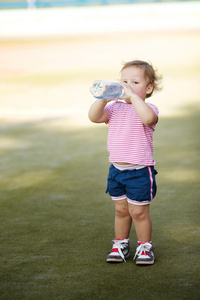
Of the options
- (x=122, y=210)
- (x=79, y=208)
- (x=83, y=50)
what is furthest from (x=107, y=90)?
(x=83, y=50)

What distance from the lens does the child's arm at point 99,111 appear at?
92.6 inches

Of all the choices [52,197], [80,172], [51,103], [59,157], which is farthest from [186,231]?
[51,103]

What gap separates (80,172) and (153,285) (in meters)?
2.12

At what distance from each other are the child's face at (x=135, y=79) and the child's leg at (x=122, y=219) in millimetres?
546

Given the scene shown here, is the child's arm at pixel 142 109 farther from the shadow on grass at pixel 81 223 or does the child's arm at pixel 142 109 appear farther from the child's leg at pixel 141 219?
the shadow on grass at pixel 81 223

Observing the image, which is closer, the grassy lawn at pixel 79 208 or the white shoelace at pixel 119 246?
the grassy lawn at pixel 79 208

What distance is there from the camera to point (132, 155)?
236 cm

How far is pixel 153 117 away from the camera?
2.30m

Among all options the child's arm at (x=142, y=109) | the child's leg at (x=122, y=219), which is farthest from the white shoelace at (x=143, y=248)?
the child's arm at (x=142, y=109)

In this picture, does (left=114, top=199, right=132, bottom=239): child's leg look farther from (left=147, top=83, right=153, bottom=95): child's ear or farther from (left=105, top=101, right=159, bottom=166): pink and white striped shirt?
(left=147, top=83, right=153, bottom=95): child's ear

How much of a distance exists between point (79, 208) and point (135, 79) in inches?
45.5

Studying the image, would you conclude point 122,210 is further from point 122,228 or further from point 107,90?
point 107,90

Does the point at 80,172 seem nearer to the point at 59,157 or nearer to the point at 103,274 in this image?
the point at 59,157

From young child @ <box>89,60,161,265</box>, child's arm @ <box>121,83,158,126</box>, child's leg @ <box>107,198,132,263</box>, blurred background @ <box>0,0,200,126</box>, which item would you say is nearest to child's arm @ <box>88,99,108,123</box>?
young child @ <box>89,60,161,265</box>
